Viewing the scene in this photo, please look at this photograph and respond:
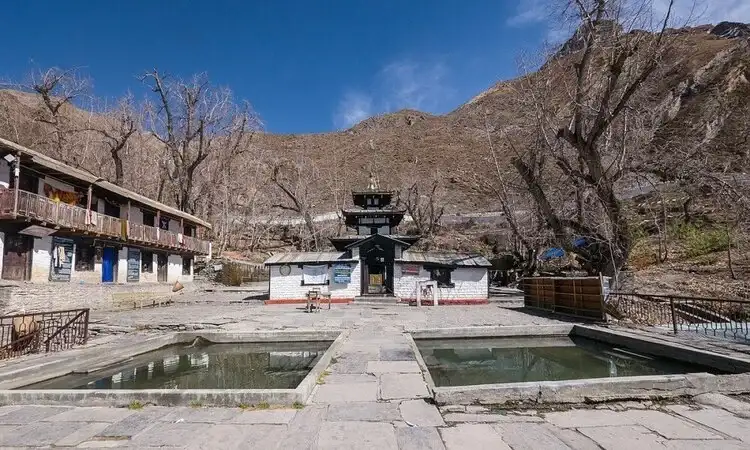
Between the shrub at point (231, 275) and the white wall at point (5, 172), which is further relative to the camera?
the shrub at point (231, 275)

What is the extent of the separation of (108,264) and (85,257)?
1764 millimetres

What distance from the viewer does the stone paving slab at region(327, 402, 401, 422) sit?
479cm

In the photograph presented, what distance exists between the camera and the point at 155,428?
15.0 ft

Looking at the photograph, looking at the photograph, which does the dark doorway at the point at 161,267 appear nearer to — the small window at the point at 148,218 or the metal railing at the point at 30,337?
the small window at the point at 148,218

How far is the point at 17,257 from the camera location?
1800cm

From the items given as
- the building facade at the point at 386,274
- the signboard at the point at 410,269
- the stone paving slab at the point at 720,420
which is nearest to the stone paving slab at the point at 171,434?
the stone paving slab at the point at 720,420

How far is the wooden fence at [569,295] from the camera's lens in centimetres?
1417

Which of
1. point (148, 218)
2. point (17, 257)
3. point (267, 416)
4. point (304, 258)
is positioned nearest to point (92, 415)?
point (267, 416)

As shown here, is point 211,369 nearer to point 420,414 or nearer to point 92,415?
point 92,415

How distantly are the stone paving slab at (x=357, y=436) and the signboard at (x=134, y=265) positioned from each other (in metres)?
25.5

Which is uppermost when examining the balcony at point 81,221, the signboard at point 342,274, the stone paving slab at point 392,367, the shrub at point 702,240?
the balcony at point 81,221

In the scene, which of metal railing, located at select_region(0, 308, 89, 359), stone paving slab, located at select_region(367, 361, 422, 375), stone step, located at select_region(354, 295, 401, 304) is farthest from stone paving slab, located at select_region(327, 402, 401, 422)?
stone step, located at select_region(354, 295, 401, 304)

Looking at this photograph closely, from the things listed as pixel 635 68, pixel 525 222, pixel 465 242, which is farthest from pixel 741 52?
pixel 635 68

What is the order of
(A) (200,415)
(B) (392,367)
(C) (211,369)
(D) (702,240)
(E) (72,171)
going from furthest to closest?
1. (D) (702,240)
2. (E) (72,171)
3. (C) (211,369)
4. (B) (392,367)
5. (A) (200,415)
